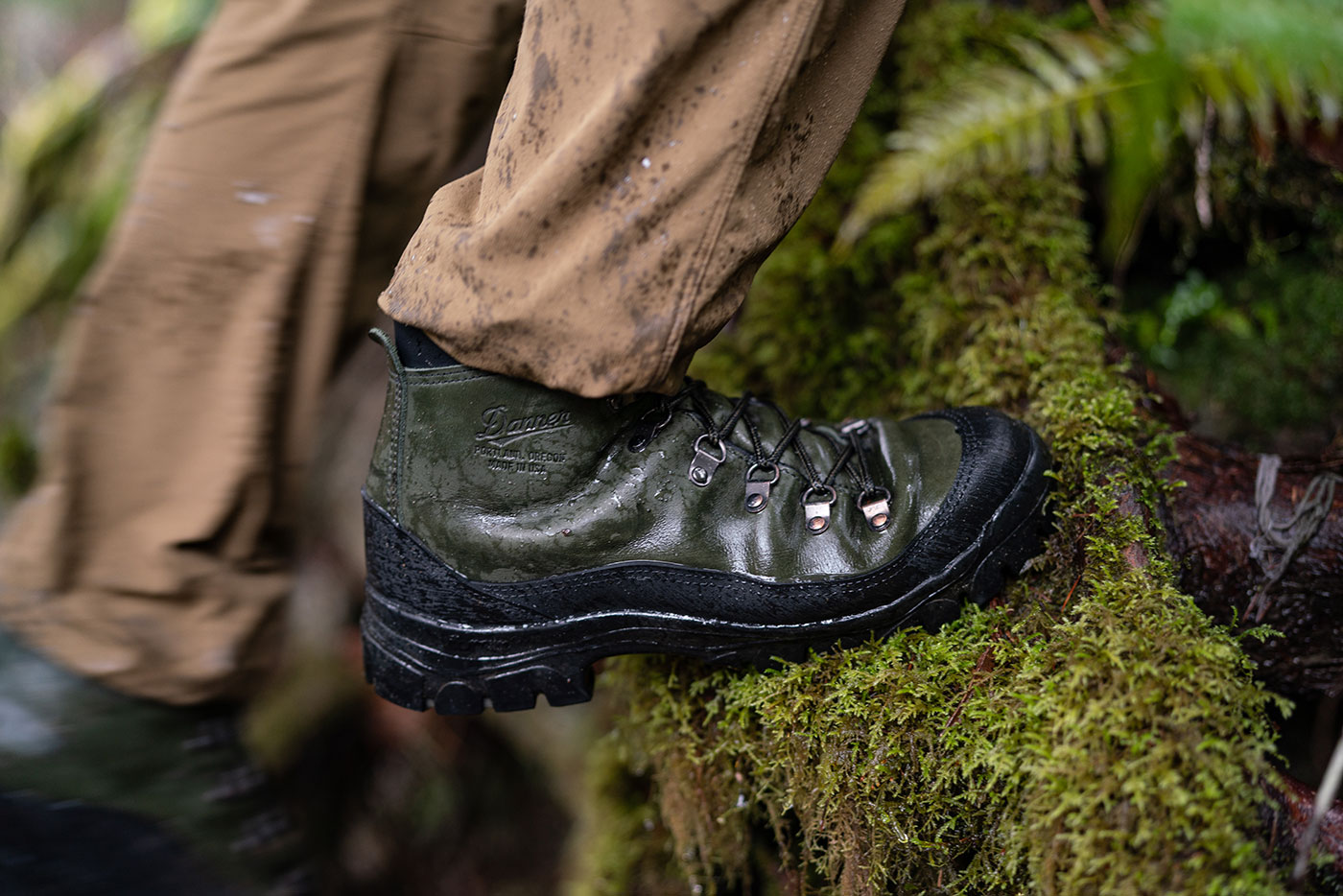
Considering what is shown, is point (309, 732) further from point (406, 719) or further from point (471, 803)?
point (471, 803)

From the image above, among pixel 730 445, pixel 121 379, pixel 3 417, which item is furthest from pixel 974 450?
pixel 3 417

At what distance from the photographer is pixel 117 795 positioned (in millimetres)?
1756

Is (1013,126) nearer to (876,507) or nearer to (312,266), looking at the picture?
(876,507)

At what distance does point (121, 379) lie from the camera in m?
1.81

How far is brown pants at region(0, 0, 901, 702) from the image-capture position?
1295 mm

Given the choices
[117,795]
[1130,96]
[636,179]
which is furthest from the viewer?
[1130,96]

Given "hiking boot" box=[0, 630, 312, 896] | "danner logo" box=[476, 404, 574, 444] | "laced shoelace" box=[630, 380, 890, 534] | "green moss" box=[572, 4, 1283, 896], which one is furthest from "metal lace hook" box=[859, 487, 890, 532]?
"hiking boot" box=[0, 630, 312, 896]

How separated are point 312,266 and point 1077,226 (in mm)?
2059

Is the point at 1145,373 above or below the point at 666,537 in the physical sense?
above

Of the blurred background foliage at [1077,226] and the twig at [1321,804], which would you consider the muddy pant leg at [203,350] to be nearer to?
the blurred background foliage at [1077,226]

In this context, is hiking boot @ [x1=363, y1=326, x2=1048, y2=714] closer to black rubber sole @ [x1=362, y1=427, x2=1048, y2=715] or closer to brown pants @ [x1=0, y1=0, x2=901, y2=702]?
black rubber sole @ [x1=362, y1=427, x2=1048, y2=715]

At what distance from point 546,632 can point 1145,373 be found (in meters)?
1.70

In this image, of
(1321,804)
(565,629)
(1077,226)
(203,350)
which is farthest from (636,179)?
(1077,226)

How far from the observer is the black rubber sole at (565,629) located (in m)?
1.60
